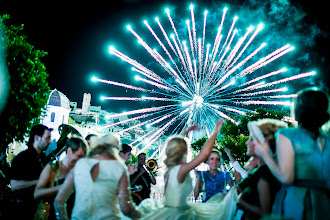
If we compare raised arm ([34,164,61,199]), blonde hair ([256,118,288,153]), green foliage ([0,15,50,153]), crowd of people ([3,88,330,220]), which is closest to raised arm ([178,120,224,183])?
crowd of people ([3,88,330,220])

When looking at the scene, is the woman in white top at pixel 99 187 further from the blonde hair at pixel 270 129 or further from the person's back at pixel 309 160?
the person's back at pixel 309 160

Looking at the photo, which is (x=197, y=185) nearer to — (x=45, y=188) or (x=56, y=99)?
(x=45, y=188)

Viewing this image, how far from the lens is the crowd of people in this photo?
94.8 inches

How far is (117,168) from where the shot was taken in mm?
3252

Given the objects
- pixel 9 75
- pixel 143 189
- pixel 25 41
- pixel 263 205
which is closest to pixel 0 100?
pixel 9 75

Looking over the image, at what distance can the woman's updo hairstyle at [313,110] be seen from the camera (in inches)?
99.7

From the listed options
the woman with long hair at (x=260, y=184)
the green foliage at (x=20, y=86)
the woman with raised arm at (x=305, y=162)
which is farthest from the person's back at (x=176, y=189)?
the green foliage at (x=20, y=86)

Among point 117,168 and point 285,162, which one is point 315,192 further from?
point 117,168

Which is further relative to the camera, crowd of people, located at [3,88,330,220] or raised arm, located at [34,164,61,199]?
raised arm, located at [34,164,61,199]

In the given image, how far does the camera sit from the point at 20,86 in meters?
11.5

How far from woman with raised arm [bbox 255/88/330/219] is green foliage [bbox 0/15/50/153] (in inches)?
433

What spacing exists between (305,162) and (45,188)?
3407mm

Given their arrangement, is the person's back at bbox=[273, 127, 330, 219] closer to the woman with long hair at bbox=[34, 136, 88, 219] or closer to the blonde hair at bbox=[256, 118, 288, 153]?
the blonde hair at bbox=[256, 118, 288, 153]

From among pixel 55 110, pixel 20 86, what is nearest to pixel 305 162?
pixel 20 86
